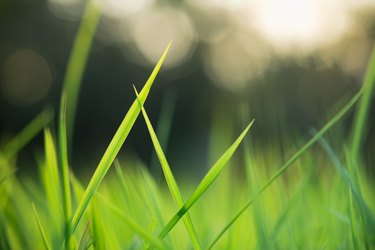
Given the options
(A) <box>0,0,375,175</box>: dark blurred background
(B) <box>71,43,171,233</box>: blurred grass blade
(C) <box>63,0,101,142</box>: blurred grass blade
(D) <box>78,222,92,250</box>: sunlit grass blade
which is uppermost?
(A) <box>0,0,375,175</box>: dark blurred background

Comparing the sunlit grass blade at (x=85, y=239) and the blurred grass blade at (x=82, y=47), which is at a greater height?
the blurred grass blade at (x=82, y=47)

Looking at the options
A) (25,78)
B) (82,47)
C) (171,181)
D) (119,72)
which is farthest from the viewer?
(119,72)

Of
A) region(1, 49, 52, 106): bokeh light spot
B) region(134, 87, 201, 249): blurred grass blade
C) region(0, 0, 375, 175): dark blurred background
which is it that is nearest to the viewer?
region(134, 87, 201, 249): blurred grass blade

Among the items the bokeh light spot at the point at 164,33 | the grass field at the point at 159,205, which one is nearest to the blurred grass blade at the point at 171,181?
the grass field at the point at 159,205

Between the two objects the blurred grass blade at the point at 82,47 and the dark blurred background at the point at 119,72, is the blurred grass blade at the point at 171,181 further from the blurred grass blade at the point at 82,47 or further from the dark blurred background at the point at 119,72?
the dark blurred background at the point at 119,72

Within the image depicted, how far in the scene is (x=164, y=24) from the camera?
13.8m

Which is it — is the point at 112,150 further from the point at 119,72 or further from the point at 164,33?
the point at 164,33

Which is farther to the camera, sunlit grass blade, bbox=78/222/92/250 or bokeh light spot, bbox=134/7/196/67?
bokeh light spot, bbox=134/7/196/67

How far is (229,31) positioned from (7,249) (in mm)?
12703

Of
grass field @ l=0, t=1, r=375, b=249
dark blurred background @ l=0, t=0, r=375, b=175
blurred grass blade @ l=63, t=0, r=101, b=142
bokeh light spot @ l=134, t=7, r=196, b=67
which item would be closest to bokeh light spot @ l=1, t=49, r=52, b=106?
dark blurred background @ l=0, t=0, r=375, b=175

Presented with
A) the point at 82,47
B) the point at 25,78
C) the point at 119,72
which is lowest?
the point at 82,47

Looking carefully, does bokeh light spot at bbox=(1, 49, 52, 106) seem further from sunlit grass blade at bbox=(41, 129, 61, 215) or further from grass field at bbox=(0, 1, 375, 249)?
sunlit grass blade at bbox=(41, 129, 61, 215)

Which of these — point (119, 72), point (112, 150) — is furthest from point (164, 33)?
point (112, 150)

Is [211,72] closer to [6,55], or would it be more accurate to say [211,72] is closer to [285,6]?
[6,55]
